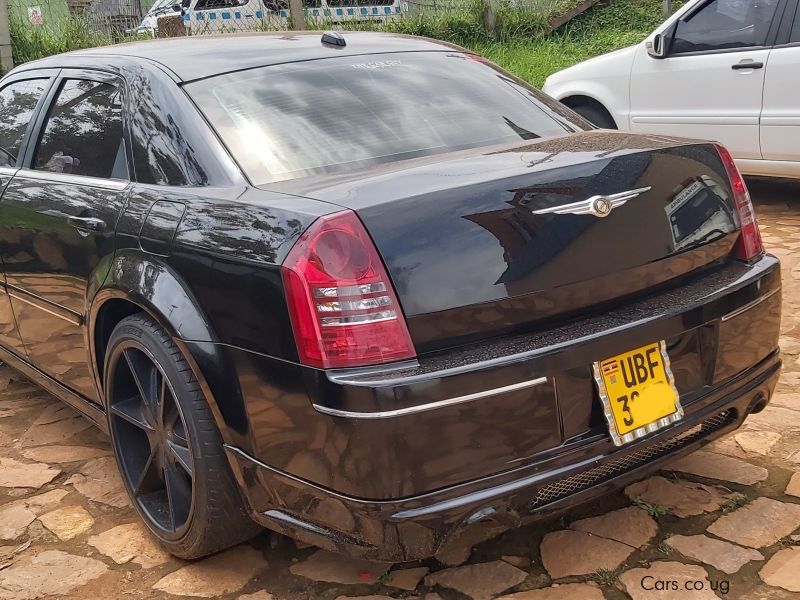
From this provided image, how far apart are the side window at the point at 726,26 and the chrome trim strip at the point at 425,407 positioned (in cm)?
460

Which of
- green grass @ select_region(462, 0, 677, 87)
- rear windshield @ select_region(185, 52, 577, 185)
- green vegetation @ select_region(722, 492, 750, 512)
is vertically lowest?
green vegetation @ select_region(722, 492, 750, 512)

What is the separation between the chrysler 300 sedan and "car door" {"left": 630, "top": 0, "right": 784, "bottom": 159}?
332 cm

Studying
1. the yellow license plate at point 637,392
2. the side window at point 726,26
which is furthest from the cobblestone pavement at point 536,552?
the side window at point 726,26

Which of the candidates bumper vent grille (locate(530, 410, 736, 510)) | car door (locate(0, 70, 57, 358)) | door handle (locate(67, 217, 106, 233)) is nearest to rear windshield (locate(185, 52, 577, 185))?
door handle (locate(67, 217, 106, 233))

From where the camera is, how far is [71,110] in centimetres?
318

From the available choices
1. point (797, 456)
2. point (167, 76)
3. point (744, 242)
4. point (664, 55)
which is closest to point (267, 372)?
point (167, 76)

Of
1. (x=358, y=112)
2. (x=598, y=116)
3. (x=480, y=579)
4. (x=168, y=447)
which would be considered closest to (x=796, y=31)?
(x=598, y=116)

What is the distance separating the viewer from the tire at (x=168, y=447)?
7.57 ft

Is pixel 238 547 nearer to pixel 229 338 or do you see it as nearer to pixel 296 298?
pixel 229 338

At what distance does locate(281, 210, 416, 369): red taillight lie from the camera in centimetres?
195

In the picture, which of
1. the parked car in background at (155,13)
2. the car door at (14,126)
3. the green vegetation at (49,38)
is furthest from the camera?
the parked car in background at (155,13)

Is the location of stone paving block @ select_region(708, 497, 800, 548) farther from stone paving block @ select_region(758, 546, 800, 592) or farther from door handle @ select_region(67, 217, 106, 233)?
door handle @ select_region(67, 217, 106, 233)

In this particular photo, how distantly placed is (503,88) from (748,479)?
1.52m

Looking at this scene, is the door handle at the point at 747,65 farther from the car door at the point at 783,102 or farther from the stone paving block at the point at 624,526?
the stone paving block at the point at 624,526
